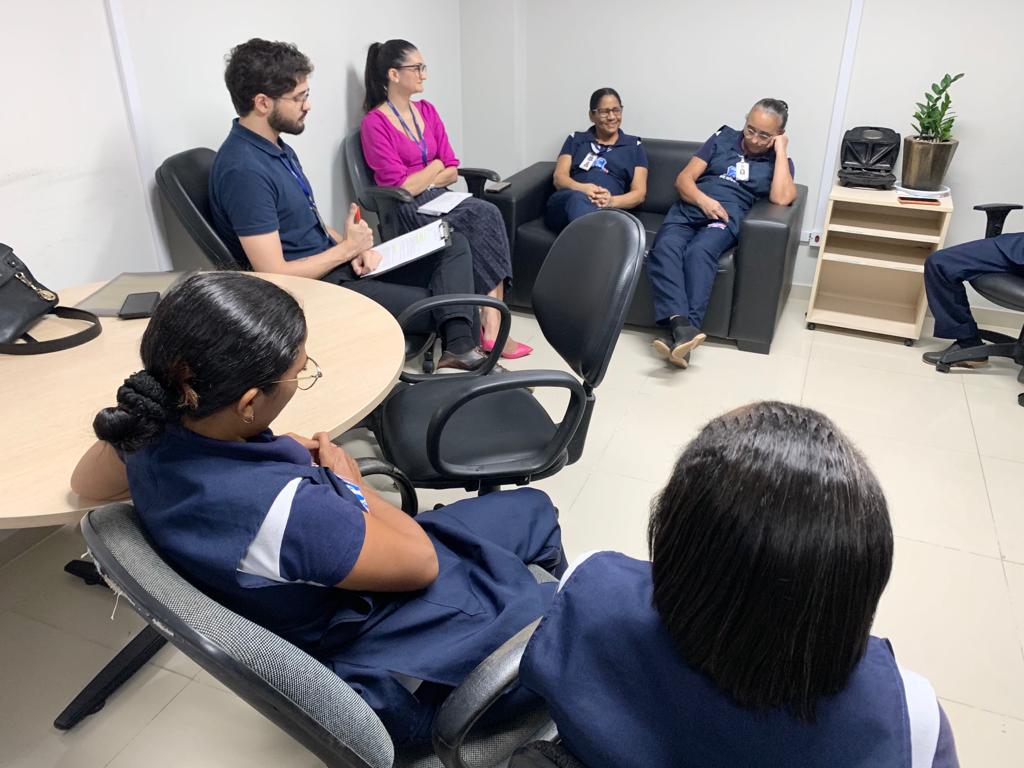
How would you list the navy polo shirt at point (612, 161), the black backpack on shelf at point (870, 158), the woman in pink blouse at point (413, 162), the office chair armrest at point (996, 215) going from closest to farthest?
the office chair armrest at point (996, 215), the woman in pink blouse at point (413, 162), the black backpack on shelf at point (870, 158), the navy polo shirt at point (612, 161)

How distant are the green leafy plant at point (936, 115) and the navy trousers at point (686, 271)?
923mm

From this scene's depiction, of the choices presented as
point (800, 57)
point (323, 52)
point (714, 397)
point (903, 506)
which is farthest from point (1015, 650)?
point (323, 52)

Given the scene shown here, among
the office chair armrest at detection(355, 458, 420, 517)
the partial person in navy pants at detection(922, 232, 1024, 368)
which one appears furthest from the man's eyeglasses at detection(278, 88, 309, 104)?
the partial person in navy pants at detection(922, 232, 1024, 368)

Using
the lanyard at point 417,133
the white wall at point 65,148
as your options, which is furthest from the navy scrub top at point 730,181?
the white wall at point 65,148

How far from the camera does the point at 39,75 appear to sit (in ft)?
6.55

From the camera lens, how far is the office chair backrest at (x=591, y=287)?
5.18 ft

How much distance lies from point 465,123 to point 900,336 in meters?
2.53

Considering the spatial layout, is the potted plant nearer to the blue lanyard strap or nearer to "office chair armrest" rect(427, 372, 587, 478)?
"office chair armrest" rect(427, 372, 587, 478)

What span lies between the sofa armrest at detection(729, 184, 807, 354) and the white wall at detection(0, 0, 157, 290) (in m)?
2.31

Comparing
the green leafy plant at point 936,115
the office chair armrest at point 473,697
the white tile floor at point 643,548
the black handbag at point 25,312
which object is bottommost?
the white tile floor at point 643,548

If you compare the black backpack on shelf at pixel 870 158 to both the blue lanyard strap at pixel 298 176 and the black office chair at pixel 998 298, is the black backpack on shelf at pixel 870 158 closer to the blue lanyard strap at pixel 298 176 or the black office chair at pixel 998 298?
the black office chair at pixel 998 298

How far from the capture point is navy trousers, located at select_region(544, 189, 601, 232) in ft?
11.1

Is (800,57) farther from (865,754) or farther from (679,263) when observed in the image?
(865,754)

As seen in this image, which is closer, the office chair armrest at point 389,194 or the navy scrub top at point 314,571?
the navy scrub top at point 314,571
